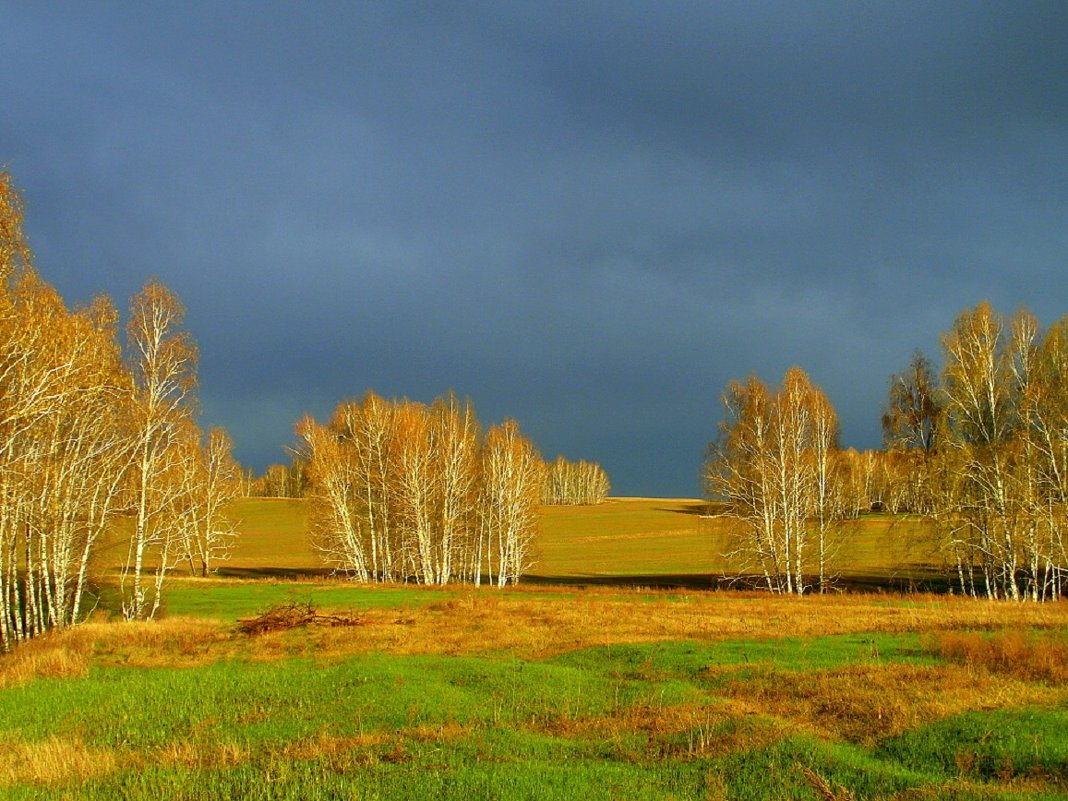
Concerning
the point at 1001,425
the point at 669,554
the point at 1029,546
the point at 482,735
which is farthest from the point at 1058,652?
the point at 669,554

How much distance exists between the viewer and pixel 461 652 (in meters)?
24.3

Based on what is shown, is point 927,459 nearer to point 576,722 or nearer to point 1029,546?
point 1029,546

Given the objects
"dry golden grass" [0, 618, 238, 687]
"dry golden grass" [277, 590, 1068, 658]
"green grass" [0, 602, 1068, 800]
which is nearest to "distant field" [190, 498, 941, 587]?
"dry golden grass" [277, 590, 1068, 658]

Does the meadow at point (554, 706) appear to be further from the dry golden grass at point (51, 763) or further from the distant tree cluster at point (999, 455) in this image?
the distant tree cluster at point (999, 455)

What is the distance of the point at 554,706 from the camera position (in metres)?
16.0

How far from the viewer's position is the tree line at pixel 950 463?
1597 inches

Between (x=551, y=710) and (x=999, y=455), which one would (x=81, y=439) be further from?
(x=999, y=455)

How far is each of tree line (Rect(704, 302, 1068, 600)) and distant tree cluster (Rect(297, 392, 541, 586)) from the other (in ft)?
67.2

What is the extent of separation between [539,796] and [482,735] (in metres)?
3.94

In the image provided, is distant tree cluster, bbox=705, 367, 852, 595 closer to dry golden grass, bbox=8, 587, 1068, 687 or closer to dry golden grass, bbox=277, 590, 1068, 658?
dry golden grass, bbox=277, 590, 1068, 658

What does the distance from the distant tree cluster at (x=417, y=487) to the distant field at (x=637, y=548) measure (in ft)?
28.4

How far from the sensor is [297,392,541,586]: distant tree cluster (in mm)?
63000

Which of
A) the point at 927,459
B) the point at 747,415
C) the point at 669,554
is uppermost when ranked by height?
the point at 747,415

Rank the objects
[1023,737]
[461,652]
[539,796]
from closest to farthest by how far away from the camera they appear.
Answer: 1. [539,796]
2. [1023,737]
3. [461,652]
